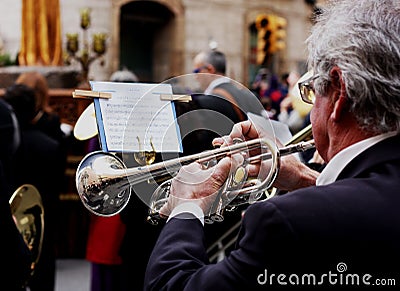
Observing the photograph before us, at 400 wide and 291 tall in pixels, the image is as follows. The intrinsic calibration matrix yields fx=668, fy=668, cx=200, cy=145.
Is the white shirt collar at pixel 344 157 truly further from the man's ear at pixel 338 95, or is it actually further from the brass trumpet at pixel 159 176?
the brass trumpet at pixel 159 176

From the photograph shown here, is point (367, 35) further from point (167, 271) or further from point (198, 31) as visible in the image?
point (198, 31)

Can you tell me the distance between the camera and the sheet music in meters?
1.83

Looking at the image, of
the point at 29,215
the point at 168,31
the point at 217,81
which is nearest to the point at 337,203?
the point at 217,81

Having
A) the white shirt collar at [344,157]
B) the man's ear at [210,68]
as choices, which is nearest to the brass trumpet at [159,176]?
the white shirt collar at [344,157]

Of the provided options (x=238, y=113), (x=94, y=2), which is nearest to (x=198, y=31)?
(x=94, y=2)

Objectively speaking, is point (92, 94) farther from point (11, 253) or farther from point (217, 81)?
point (11, 253)

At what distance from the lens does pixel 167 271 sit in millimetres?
1540

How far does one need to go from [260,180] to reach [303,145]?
0.34 meters

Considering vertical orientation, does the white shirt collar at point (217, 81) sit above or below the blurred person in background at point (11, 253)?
above

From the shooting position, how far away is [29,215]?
123 inches

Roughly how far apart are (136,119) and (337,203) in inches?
28.1

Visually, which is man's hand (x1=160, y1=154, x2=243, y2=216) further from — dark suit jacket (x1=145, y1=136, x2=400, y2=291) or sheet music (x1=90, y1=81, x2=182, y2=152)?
dark suit jacket (x1=145, y1=136, x2=400, y2=291)

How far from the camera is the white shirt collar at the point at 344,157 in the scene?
1.46 metres

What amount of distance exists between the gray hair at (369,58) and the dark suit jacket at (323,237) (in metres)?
0.11
